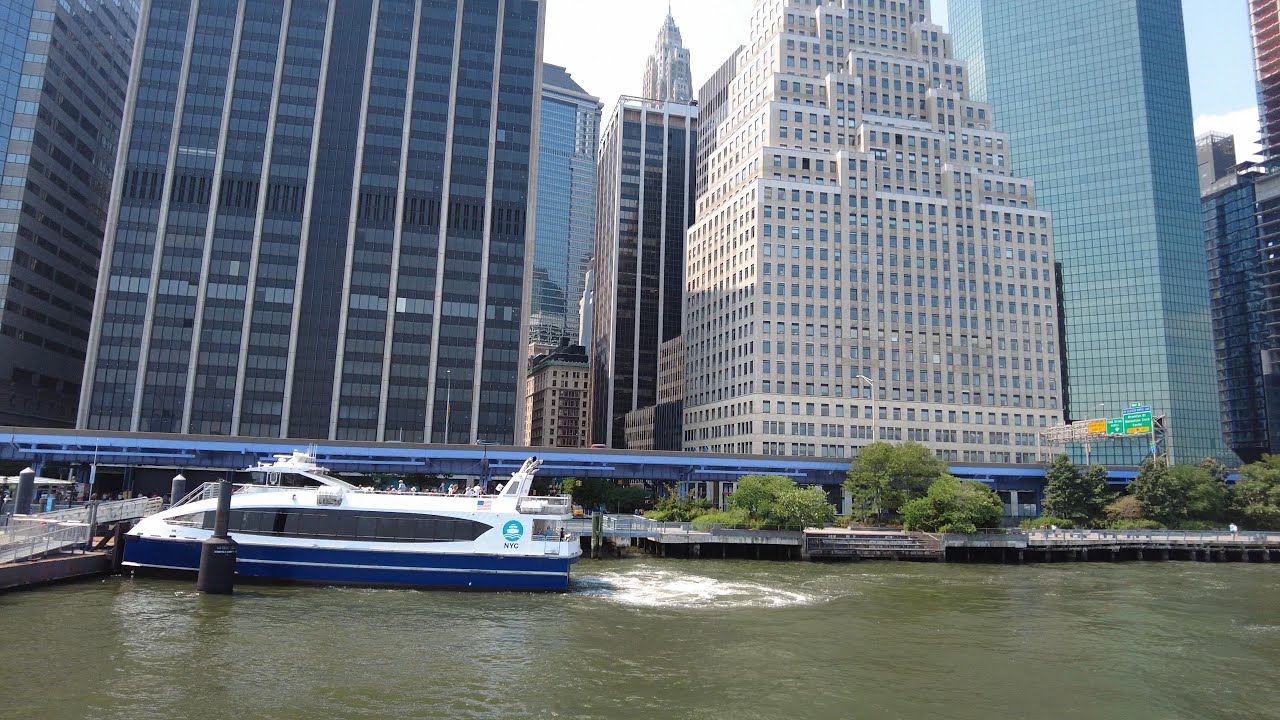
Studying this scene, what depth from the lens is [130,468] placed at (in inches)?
4043

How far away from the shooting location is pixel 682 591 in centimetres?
5056

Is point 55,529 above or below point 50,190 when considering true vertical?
below

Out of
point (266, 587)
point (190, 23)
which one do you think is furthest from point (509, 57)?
Result: point (266, 587)

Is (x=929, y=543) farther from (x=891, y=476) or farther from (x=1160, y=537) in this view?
(x=1160, y=537)

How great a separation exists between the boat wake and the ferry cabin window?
832 centimetres

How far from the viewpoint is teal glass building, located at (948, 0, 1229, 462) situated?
179m

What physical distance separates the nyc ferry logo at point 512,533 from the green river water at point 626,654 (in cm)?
318

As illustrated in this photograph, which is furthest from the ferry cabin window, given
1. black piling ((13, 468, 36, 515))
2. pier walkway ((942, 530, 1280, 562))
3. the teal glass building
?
the teal glass building

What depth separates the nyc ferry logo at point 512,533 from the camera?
48.9 m

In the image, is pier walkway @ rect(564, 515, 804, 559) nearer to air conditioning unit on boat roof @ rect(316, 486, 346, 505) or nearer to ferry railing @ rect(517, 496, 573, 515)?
ferry railing @ rect(517, 496, 573, 515)

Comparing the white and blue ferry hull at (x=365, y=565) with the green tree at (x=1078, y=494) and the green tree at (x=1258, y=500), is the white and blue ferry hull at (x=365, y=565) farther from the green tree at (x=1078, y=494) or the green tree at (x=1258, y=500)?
the green tree at (x=1258, y=500)

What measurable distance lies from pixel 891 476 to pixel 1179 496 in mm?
33269

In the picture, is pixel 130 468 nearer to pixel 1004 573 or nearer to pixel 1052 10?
pixel 1004 573

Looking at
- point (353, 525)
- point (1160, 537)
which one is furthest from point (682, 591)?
point (1160, 537)
